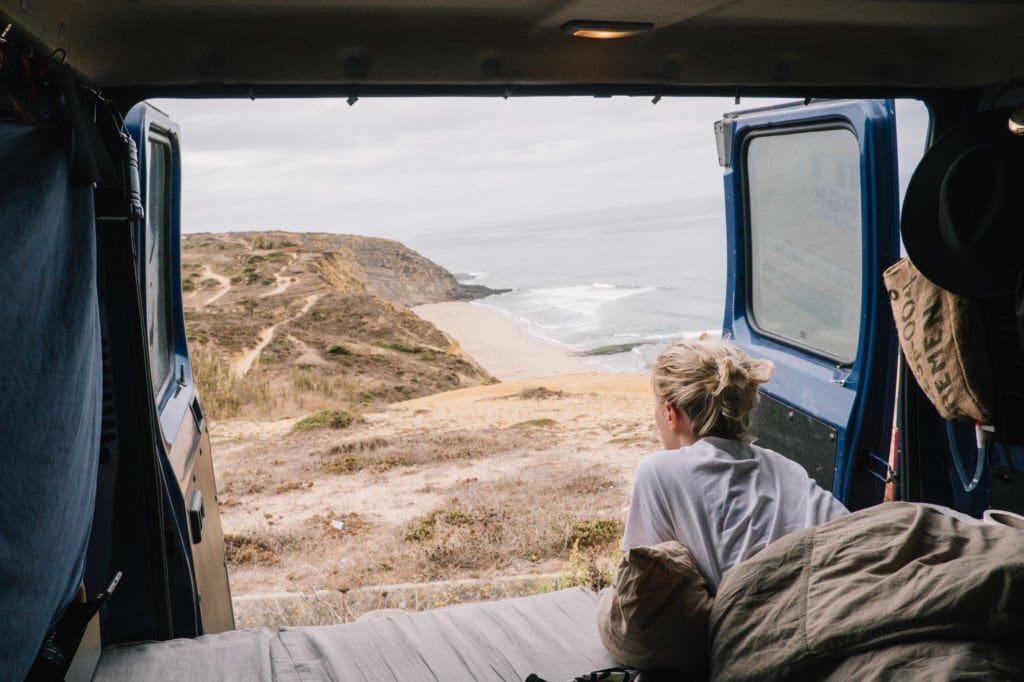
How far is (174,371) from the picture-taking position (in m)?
3.66

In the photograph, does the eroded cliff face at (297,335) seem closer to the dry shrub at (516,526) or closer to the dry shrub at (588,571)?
the dry shrub at (516,526)

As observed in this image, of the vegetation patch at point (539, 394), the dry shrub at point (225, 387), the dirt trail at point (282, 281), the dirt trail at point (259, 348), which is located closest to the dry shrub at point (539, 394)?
the vegetation patch at point (539, 394)

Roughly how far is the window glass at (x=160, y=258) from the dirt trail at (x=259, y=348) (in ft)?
47.7

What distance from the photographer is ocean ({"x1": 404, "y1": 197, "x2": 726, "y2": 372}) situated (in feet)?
82.7

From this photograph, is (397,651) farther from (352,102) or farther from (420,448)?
(420,448)

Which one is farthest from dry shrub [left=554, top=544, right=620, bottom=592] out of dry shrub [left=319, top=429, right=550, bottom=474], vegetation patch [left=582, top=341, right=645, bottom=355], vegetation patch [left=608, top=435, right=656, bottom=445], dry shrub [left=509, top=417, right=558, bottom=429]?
vegetation patch [left=582, top=341, right=645, bottom=355]

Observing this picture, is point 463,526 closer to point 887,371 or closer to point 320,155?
point 887,371

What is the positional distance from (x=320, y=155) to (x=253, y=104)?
49.2 m

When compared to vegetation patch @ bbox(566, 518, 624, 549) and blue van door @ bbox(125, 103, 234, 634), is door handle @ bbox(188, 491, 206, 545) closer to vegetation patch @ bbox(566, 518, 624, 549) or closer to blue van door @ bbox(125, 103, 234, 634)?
blue van door @ bbox(125, 103, 234, 634)

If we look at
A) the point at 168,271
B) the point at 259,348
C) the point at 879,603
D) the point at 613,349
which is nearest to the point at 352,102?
the point at 168,271

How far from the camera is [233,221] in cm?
2952

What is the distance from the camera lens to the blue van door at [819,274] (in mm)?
3299

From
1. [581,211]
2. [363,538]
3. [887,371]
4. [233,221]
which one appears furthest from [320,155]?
[887,371]

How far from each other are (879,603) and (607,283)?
1469 inches
